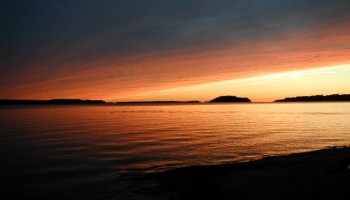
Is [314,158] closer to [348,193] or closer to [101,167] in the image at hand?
[348,193]

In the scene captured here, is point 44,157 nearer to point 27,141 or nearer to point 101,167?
point 101,167

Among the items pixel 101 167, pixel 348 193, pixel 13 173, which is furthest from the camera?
pixel 101 167

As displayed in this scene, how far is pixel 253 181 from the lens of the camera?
15273 millimetres

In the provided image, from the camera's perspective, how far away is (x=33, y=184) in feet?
56.1

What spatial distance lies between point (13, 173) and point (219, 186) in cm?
1466

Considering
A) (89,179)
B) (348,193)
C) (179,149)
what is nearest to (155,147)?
(179,149)

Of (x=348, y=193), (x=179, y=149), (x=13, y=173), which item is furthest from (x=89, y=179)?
(x=348, y=193)

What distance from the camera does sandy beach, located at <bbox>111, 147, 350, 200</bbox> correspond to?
12.9m

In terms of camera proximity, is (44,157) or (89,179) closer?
(89,179)

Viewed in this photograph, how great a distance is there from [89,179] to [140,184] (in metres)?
3.91

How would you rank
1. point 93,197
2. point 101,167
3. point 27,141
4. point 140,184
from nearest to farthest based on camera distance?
1. point 93,197
2. point 140,184
3. point 101,167
4. point 27,141

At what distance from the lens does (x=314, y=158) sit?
20500mm

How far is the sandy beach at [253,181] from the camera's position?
42.3ft

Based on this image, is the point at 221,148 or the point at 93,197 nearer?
the point at 93,197
